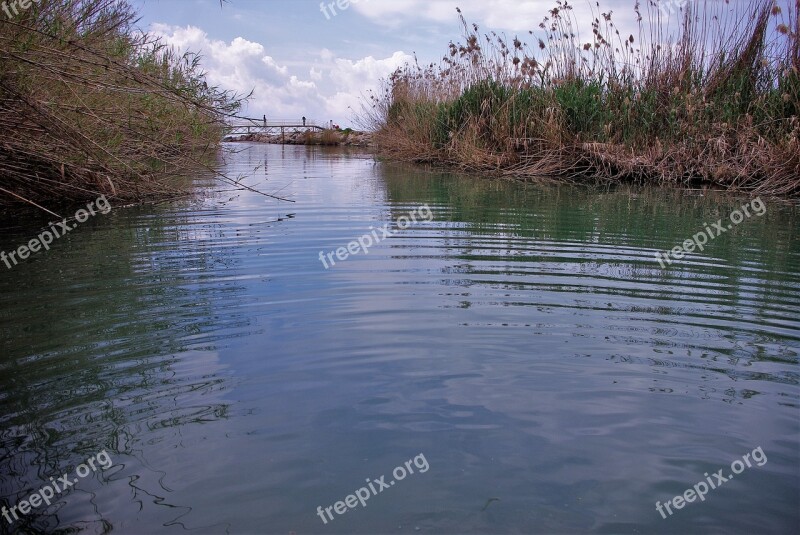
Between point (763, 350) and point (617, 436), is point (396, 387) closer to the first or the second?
point (617, 436)

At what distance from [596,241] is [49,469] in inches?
206

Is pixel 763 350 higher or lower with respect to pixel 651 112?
lower

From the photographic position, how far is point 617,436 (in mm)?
2529

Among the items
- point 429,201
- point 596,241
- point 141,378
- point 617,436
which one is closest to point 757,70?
point 429,201
